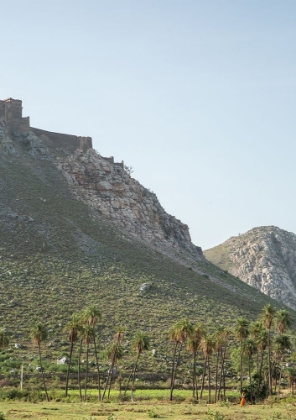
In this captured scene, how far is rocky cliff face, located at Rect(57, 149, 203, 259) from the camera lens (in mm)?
106688

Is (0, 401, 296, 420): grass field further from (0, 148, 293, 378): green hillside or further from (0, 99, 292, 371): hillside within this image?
(0, 99, 292, 371): hillside

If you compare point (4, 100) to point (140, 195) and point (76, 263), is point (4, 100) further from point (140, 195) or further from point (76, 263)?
point (76, 263)

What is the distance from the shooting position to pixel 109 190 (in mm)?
110375

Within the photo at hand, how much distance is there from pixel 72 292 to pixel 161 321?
396 inches

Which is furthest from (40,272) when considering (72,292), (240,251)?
(240,251)

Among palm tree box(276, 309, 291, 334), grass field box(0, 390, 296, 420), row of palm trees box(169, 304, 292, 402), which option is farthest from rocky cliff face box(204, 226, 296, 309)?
grass field box(0, 390, 296, 420)

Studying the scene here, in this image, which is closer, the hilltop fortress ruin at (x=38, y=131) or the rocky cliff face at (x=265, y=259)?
the hilltop fortress ruin at (x=38, y=131)

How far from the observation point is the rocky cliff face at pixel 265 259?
142000mm

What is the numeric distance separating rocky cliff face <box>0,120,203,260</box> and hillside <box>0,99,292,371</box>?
166 mm

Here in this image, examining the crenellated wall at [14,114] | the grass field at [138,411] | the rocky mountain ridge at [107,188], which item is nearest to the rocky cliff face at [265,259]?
the rocky mountain ridge at [107,188]

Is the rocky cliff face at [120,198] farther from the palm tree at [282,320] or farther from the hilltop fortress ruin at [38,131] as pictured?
the palm tree at [282,320]

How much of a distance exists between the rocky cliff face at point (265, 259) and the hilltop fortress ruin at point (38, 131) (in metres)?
47.3

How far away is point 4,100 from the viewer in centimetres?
11150

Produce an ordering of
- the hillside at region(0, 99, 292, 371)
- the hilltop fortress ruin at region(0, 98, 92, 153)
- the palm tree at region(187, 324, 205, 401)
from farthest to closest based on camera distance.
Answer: the hilltop fortress ruin at region(0, 98, 92, 153)
the hillside at region(0, 99, 292, 371)
the palm tree at region(187, 324, 205, 401)
